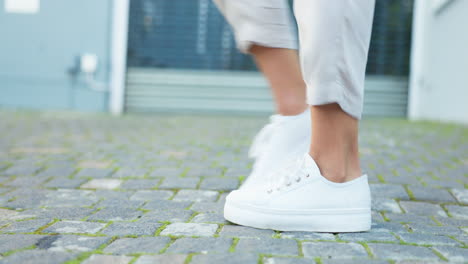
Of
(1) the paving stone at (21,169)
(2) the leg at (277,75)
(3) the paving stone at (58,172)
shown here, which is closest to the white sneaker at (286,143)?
(2) the leg at (277,75)

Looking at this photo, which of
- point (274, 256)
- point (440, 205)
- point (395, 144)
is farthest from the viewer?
point (395, 144)

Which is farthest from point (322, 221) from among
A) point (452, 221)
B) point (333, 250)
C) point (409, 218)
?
point (452, 221)

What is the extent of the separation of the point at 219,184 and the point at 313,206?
2.52 ft

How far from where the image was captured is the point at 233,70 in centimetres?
789

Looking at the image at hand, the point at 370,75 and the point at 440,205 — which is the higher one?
the point at 370,75

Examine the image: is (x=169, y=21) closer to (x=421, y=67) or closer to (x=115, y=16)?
(x=115, y=16)

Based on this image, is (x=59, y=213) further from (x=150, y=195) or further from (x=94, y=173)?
(x=94, y=173)

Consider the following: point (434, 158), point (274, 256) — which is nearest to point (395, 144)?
point (434, 158)

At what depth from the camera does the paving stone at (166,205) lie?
5.06ft

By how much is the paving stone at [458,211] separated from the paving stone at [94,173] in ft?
4.57

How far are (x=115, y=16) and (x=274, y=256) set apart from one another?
7.46 metres

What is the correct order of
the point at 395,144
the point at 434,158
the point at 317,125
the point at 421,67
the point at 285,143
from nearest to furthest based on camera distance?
the point at 317,125
the point at 285,143
the point at 434,158
the point at 395,144
the point at 421,67

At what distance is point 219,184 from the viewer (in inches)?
78.0

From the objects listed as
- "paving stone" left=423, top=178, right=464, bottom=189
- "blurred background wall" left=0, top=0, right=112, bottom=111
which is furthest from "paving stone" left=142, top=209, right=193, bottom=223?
"blurred background wall" left=0, top=0, right=112, bottom=111
